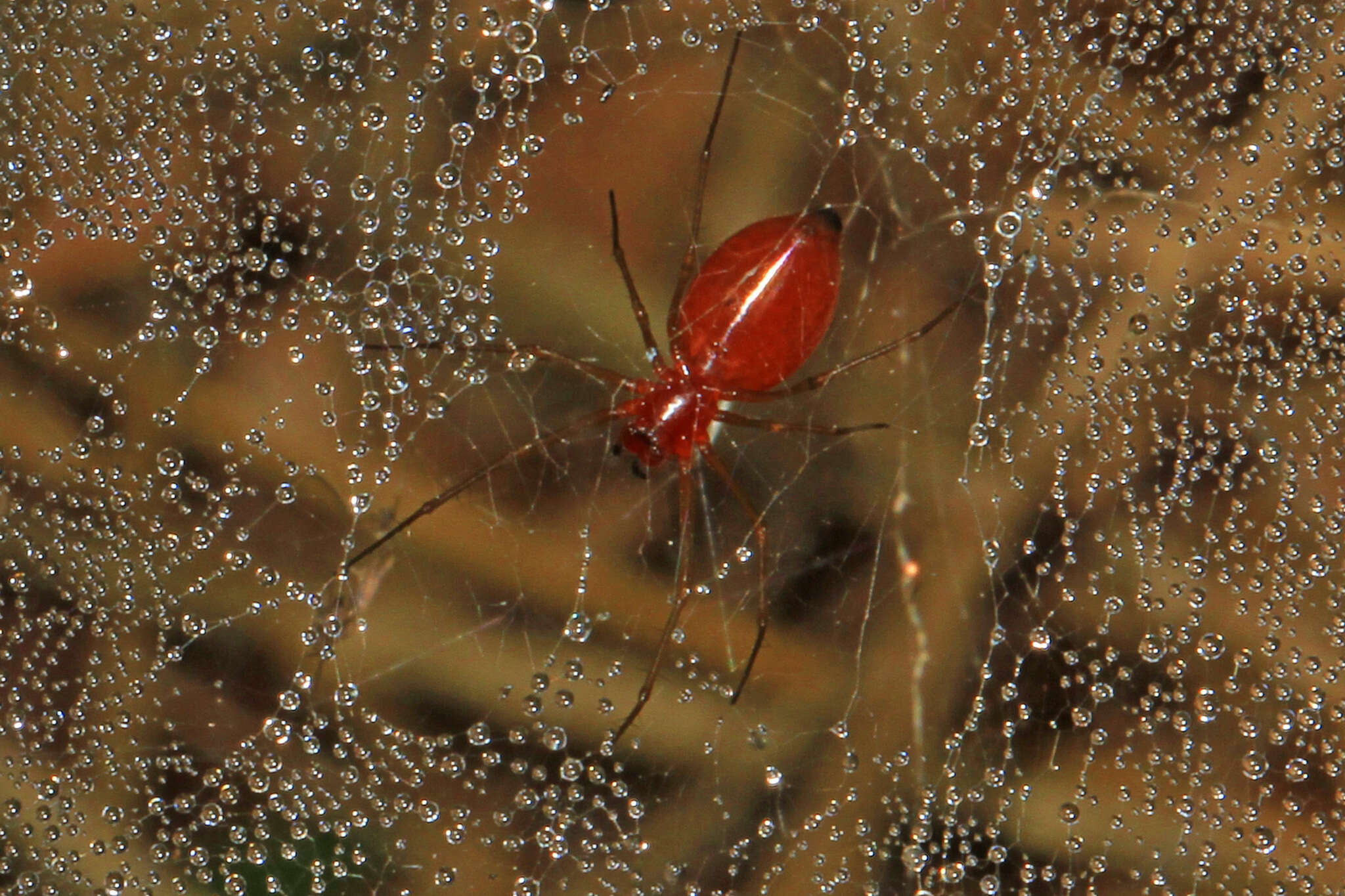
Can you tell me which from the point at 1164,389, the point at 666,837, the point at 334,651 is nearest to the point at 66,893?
the point at 334,651

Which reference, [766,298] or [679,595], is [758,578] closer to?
[679,595]

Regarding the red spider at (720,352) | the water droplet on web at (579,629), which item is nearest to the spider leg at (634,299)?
the red spider at (720,352)

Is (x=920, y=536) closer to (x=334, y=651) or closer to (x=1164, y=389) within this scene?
(x=1164, y=389)

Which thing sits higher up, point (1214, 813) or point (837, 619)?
point (837, 619)

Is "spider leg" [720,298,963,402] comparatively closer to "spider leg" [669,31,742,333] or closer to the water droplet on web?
"spider leg" [669,31,742,333]

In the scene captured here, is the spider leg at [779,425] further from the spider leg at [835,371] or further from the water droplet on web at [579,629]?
the water droplet on web at [579,629]

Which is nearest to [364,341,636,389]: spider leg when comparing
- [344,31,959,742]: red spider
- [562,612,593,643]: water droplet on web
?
[344,31,959,742]: red spider
